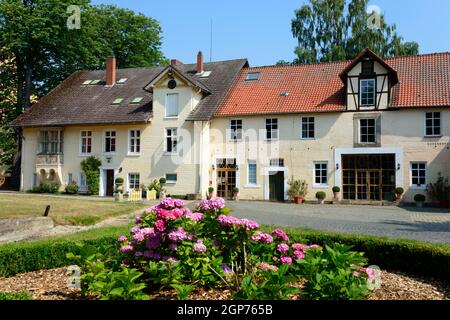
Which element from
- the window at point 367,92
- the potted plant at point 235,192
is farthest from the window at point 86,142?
the window at point 367,92

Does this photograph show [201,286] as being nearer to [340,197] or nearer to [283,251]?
[283,251]

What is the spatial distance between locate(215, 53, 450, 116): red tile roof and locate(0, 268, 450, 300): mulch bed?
21.0 m

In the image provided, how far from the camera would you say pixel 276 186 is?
29062 millimetres

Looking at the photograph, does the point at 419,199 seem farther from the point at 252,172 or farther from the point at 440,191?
the point at 252,172

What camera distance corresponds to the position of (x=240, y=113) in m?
29.8

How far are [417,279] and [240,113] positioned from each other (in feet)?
74.4

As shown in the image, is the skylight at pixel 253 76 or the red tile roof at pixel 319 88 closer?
the red tile roof at pixel 319 88

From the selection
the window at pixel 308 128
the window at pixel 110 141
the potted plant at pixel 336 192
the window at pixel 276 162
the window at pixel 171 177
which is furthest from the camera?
the window at pixel 110 141

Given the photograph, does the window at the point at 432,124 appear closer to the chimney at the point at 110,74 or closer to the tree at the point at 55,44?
the chimney at the point at 110,74

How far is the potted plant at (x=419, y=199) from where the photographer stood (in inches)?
984

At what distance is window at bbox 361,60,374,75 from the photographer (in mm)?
27625

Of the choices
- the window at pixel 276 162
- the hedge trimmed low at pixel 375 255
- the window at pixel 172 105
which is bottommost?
the hedge trimmed low at pixel 375 255

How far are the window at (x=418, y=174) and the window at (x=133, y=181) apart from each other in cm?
1864
